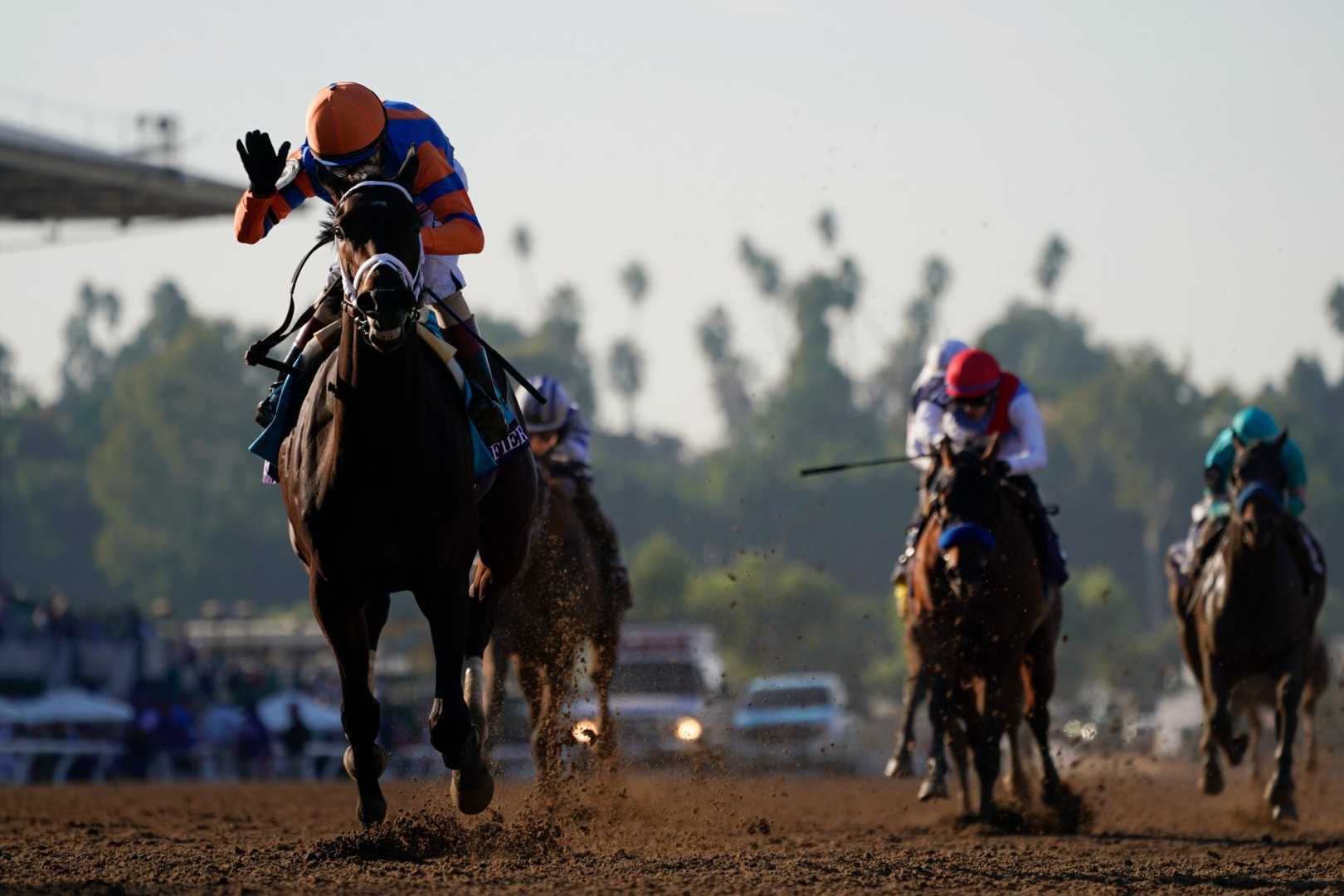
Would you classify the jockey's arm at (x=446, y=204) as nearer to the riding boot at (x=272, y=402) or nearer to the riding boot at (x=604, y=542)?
the riding boot at (x=272, y=402)

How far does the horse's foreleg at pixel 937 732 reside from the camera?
12.7 metres

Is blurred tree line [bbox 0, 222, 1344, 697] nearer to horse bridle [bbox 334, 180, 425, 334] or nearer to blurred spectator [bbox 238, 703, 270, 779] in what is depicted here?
blurred spectator [bbox 238, 703, 270, 779]

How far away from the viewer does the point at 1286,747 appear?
13.9 metres

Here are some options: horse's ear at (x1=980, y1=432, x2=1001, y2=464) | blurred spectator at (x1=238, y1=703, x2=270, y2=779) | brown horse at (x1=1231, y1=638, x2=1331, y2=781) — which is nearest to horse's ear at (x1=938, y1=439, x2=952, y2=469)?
horse's ear at (x1=980, y1=432, x2=1001, y2=464)

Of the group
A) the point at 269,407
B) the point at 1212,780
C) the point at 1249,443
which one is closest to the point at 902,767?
the point at 1212,780

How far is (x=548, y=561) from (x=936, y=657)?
2.43 metres

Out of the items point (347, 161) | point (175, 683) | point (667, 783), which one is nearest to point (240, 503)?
point (175, 683)

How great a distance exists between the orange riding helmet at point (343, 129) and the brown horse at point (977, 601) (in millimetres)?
4370

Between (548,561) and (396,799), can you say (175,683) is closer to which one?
(396,799)

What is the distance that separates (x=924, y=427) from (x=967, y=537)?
1.91m

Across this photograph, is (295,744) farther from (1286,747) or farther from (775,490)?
(775,490)

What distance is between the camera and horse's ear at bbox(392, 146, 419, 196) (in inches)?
346

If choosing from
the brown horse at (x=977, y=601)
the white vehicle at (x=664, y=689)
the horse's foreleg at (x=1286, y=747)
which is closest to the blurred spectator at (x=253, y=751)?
the white vehicle at (x=664, y=689)

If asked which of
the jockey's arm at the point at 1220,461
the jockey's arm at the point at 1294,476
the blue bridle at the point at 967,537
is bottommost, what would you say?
the blue bridle at the point at 967,537
